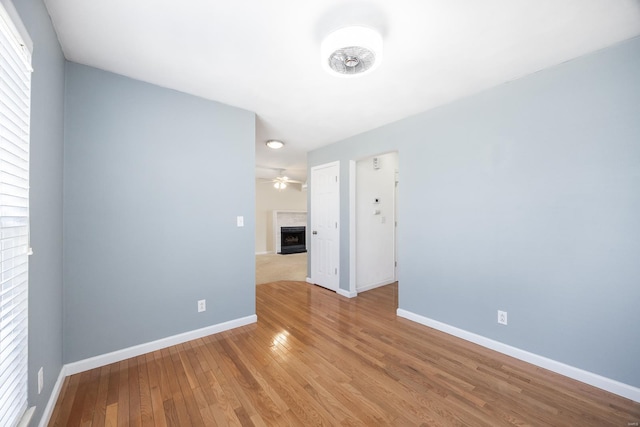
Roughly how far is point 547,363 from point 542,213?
119 cm

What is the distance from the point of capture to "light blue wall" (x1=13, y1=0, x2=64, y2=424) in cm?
133

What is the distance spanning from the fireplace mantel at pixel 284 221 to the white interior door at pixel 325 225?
357 centimetres

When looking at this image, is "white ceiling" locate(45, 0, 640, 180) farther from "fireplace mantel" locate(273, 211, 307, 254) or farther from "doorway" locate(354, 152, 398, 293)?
"fireplace mantel" locate(273, 211, 307, 254)

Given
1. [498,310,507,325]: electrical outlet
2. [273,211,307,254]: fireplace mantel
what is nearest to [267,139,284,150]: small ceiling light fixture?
[498,310,507,325]: electrical outlet

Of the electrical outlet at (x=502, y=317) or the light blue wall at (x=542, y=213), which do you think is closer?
the light blue wall at (x=542, y=213)

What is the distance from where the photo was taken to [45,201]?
153cm

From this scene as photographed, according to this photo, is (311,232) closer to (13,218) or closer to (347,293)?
(347,293)

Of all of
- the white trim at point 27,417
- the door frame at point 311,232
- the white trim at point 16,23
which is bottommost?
the white trim at point 27,417

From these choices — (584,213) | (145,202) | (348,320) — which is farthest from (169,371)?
(584,213)

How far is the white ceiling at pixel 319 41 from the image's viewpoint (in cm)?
146

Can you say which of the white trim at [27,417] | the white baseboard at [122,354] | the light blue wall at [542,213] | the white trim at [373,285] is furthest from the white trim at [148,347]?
the light blue wall at [542,213]

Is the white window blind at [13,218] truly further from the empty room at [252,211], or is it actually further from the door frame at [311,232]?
the door frame at [311,232]

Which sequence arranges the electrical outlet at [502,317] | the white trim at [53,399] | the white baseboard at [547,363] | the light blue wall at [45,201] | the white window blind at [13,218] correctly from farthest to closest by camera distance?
1. the electrical outlet at [502,317]
2. the white baseboard at [547,363]
3. the white trim at [53,399]
4. the light blue wall at [45,201]
5. the white window blind at [13,218]

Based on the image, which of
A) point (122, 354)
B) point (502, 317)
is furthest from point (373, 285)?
point (122, 354)
